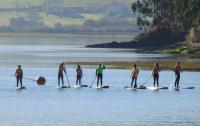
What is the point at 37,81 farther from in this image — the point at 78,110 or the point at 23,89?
the point at 78,110

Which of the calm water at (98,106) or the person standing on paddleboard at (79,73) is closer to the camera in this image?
the calm water at (98,106)

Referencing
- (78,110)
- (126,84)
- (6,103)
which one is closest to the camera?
(78,110)

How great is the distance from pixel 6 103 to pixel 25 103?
1230 mm

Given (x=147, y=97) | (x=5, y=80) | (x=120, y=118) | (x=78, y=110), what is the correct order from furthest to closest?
(x=5, y=80)
(x=147, y=97)
(x=78, y=110)
(x=120, y=118)

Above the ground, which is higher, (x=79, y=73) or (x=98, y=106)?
(x=79, y=73)

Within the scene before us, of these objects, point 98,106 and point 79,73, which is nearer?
point 98,106

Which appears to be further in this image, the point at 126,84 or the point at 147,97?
the point at 126,84

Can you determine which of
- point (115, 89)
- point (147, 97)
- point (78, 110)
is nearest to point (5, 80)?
point (115, 89)

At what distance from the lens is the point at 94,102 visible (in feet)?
227

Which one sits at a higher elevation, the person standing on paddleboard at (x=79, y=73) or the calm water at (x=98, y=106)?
the person standing on paddleboard at (x=79, y=73)

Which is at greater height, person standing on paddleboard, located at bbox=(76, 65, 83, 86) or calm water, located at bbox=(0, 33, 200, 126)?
person standing on paddleboard, located at bbox=(76, 65, 83, 86)

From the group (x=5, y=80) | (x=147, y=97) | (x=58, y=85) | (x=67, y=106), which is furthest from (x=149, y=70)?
(x=67, y=106)

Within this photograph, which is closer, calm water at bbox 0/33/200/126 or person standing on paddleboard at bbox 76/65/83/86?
calm water at bbox 0/33/200/126

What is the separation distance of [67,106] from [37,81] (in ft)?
65.9
